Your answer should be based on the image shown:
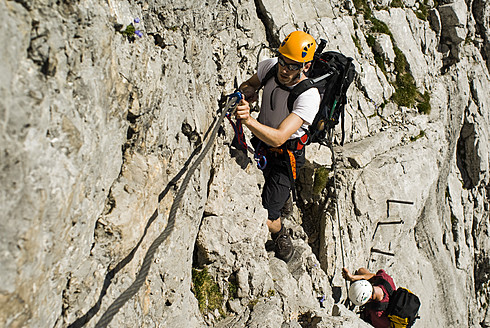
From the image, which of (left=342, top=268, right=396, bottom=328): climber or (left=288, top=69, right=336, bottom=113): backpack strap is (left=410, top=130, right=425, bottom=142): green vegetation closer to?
(left=342, top=268, right=396, bottom=328): climber

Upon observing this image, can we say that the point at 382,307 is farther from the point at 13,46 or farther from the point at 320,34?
the point at 13,46

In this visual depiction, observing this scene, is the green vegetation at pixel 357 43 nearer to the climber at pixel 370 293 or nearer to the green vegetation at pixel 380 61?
the green vegetation at pixel 380 61

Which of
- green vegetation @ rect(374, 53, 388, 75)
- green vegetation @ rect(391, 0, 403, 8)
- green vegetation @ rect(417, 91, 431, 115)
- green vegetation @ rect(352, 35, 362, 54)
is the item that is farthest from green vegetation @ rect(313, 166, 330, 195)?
green vegetation @ rect(391, 0, 403, 8)

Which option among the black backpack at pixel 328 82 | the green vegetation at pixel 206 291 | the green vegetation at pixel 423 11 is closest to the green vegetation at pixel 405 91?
the green vegetation at pixel 423 11

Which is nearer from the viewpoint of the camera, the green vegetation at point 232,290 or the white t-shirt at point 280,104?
the white t-shirt at point 280,104

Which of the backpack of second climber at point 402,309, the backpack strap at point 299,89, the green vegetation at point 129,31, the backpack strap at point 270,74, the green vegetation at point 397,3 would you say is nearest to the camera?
the green vegetation at point 129,31

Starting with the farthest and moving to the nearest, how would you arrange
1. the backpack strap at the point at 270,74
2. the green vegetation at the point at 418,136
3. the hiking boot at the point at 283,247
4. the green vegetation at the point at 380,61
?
the green vegetation at the point at 380,61
the green vegetation at the point at 418,136
the hiking boot at the point at 283,247
the backpack strap at the point at 270,74

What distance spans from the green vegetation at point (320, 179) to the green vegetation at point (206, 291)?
5047 millimetres

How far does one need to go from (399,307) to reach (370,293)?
876mm

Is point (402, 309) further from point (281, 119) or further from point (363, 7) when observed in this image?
point (363, 7)

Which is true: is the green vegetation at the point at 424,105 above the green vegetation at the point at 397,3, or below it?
below

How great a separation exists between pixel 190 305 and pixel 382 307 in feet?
20.1

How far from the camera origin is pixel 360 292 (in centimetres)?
969

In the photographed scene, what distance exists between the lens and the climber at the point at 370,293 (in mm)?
9715
